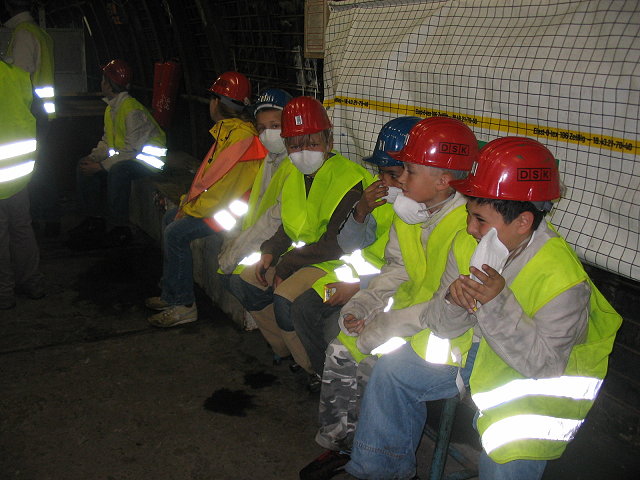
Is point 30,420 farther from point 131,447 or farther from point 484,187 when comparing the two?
point 484,187

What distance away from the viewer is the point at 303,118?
3760 millimetres

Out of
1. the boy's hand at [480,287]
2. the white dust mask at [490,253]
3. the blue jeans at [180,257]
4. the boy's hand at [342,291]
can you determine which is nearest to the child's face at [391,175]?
the boy's hand at [342,291]

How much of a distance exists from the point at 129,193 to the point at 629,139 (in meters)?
5.40

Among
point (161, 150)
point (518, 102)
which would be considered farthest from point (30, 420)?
point (161, 150)

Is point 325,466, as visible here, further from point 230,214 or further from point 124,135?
point 124,135

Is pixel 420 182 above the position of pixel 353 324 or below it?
above

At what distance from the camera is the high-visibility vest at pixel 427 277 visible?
8.89ft

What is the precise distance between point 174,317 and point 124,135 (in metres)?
2.74

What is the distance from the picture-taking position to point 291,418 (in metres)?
3.74

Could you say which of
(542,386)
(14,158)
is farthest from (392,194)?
(14,158)

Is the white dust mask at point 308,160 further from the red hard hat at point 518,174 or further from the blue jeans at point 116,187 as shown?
the blue jeans at point 116,187

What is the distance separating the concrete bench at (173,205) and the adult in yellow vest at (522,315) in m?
2.58

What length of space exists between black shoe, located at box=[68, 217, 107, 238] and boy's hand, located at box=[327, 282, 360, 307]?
3775mm

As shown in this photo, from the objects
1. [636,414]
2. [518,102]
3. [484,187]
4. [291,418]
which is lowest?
[291,418]
